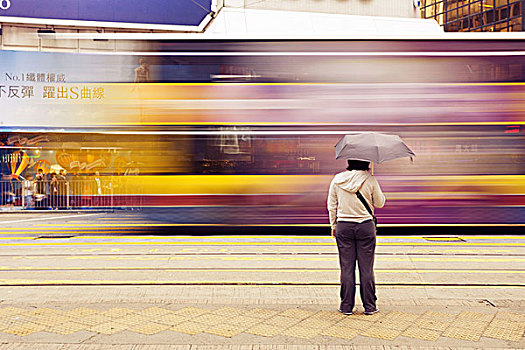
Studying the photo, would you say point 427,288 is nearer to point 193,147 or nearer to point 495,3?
point 193,147

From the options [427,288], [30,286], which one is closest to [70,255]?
[30,286]

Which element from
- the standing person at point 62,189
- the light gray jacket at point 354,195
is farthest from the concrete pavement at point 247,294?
the standing person at point 62,189

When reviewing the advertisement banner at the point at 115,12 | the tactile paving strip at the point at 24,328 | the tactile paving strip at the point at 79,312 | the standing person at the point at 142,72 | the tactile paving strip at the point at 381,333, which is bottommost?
the tactile paving strip at the point at 381,333

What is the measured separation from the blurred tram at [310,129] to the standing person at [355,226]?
5.28 m

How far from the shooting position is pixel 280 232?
1090cm

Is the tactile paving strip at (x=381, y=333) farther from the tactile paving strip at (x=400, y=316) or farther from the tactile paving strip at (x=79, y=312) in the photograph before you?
the tactile paving strip at (x=79, y=312)

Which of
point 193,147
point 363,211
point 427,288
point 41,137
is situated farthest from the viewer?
point 41,137

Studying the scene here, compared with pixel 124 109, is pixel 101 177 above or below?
below

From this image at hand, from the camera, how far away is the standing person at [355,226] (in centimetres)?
506

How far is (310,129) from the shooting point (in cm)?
1047

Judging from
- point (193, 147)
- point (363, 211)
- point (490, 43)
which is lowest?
point (363, 211)

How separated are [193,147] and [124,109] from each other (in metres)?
1.44

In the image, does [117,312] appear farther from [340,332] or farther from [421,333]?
[421,333]

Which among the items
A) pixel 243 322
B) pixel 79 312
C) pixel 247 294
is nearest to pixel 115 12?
pixel 247 294
